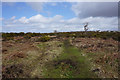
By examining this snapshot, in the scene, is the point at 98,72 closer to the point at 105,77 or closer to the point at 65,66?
the point at 105,77

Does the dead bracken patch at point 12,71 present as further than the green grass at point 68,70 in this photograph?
No

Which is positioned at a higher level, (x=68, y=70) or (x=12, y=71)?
(x=12, y=71)

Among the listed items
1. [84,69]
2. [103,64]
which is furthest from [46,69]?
[103,64]

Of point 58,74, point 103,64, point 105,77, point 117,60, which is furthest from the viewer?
point 117,60

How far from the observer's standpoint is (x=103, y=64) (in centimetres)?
909

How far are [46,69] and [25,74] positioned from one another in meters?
1.98

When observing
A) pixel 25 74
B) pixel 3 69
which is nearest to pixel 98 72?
pixel 25 74

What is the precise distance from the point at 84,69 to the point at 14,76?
6.48 metres

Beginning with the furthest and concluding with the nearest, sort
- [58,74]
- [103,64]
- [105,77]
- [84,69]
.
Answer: [103,64] < [84,69] < [58,74] < [105,77]

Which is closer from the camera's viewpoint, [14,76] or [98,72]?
[14,76]

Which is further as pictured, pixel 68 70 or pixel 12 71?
pixel 68 70

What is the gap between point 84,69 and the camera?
8383 millimetres

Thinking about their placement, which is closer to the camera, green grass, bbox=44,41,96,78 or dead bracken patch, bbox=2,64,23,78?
dead bracken patch, bbox=2,64,23,78

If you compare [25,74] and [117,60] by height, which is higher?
[117,60]
